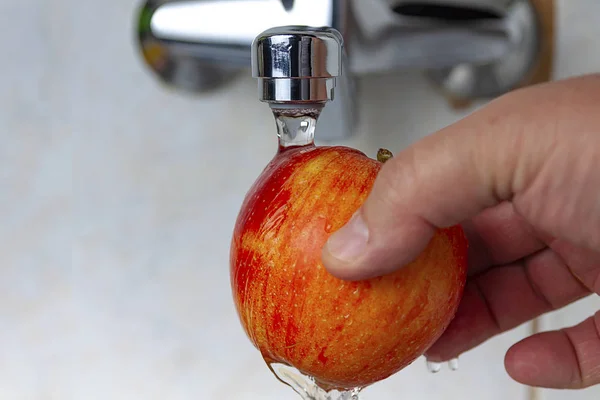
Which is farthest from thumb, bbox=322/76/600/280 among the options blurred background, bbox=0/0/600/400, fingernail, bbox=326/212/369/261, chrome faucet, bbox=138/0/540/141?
blurred background, bbox=0/0/600/400

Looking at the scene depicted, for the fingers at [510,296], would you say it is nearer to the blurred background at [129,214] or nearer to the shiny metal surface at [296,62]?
the blurred background at [129,214]

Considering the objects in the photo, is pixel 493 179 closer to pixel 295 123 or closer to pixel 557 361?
pixel 295 123

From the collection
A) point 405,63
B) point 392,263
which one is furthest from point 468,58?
point 392,263

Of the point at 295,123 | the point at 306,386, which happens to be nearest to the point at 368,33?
the point at 295,123

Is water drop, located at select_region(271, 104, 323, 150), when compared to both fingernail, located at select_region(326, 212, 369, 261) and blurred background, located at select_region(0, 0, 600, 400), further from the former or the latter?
blurred background, located at select_region(0, 0, 600, 400)

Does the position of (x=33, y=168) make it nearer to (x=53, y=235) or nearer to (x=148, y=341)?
(x=53, y=235)
